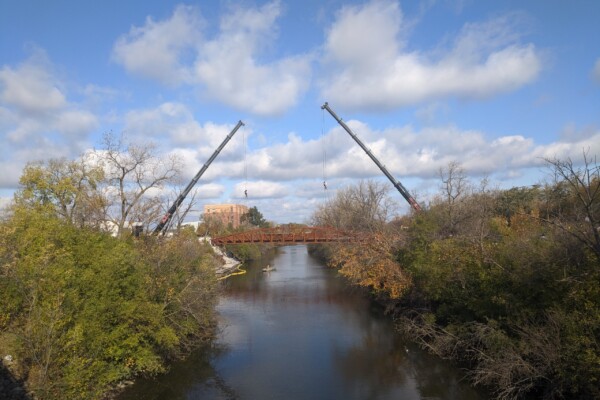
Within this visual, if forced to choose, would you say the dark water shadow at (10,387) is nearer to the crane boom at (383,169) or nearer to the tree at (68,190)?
the tree at (68,190)

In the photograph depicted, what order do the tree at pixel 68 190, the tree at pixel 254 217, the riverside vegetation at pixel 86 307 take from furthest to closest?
1. the tree at pixel 254 217
2. the tree at pixel 68 190
3. the riverside vegetation at pixel 86 307

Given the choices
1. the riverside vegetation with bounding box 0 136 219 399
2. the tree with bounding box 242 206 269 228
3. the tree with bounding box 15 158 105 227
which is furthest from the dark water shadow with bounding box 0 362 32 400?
the tree with bounding box 242 206 269 228

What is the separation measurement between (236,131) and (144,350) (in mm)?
41745

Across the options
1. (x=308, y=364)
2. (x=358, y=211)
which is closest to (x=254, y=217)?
(x=358, y=211)

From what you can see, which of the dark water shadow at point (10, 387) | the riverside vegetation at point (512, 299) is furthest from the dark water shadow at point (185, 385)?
the riverside vegetation at point (512, 299)

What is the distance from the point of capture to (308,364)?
19656 millimetres

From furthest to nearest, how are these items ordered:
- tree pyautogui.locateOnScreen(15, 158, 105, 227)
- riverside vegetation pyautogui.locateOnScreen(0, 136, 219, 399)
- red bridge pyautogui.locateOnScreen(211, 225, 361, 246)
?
red bridge pyautogui.locateOnScreen(211, 225, 361, 246) < tree pyautogui.locateOnScreen(15, 158, 105, 227) < riverside vegetation pyautogui.locateOnScreen(0, 136, 219, 399)

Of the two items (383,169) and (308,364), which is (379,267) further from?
(383,169)

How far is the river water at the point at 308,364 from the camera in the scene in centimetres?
1664

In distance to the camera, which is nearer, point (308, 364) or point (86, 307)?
point (86, 307)

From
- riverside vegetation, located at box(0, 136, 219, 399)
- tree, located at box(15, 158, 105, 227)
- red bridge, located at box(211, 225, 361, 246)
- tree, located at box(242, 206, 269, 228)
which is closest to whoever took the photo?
riverside vegetation, located at box(0, 136, 219, 399)

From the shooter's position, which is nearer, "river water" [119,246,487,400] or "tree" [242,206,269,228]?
"river water" [119,246,487,400]

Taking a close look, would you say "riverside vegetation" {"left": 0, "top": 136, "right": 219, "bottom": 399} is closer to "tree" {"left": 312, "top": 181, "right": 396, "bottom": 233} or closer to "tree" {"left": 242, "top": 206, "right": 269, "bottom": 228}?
"tree" {"left": 312, "top": 181, "right": 396, "bottom": 233}

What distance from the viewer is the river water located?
16641mm
